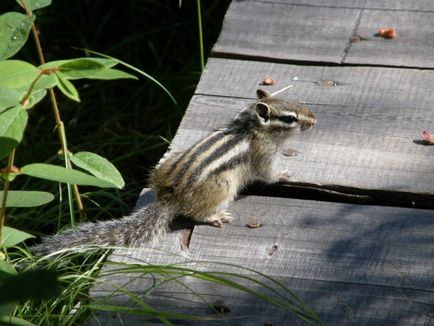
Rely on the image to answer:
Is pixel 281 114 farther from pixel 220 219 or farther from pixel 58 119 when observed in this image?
pixel 58 119

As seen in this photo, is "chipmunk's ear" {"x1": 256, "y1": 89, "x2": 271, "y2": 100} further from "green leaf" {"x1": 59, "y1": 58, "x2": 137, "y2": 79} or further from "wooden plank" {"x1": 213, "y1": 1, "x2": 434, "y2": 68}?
"green leaf" {"x1": 59, "y1": 58, "x2": 137, "y2": 79}

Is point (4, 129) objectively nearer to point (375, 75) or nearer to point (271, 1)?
point (375, 75)

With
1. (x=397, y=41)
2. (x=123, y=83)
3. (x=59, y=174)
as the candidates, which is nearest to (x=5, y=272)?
(x=59, y=174)

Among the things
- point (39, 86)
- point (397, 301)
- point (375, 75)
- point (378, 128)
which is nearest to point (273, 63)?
point (375, 75)

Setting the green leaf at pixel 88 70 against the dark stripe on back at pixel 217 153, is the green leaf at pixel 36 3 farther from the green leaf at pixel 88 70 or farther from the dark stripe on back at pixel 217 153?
the dark stripe on back at pixel 217 153

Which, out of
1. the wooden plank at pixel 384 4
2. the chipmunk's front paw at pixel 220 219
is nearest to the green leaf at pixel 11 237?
the chipmunk's front paw at pixel 220 219
